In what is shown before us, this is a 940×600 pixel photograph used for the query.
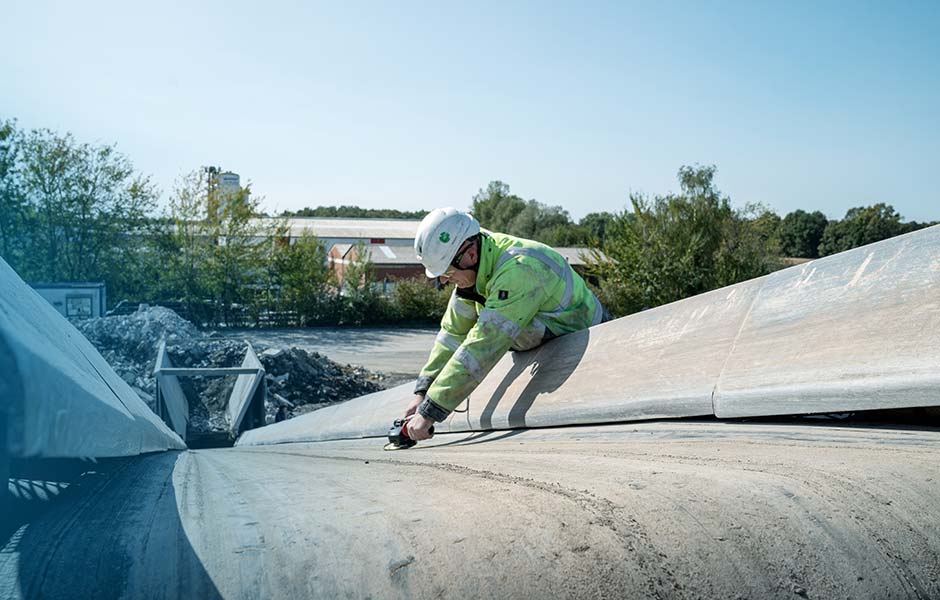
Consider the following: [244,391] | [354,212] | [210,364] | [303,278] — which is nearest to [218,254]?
[303,278]

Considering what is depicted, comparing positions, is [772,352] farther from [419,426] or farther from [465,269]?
[465,269]

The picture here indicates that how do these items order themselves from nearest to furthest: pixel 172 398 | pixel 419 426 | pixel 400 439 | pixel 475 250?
pixel 419 426 < pixel 400 439 < pixel 475 250 < pixel 172 398

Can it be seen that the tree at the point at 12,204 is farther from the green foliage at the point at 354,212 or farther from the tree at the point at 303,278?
the green foliage at the point at 354,212

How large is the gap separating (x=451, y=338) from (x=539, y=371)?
0.71 metres

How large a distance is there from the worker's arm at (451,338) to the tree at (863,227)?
1237 inches

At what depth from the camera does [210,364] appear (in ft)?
52.3

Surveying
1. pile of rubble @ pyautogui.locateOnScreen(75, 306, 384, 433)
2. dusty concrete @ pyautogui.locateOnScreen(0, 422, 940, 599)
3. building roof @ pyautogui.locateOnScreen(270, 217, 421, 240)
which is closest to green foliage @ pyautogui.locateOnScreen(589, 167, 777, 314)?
pile of rubble @ pyautogui.locateOnScreen(75, 306, 384, 433)

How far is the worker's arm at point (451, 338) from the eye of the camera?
4254 millimetres

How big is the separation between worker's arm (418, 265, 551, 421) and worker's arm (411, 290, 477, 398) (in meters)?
0.67

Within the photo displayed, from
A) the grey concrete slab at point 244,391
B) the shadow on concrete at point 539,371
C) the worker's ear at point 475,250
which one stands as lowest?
the grey concrete slab at point 244,391

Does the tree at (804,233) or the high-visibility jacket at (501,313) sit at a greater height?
the tree at (804,233)

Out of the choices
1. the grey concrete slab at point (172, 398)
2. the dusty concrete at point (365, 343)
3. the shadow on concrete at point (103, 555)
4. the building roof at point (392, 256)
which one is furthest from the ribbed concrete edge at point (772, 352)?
the building roof at point (392, 256)

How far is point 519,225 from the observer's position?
66.9 meters

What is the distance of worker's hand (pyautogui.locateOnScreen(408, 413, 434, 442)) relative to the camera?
3.57m
